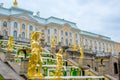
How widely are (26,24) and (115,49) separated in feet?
134

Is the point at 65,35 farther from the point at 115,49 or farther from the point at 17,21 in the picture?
the point at 115,49

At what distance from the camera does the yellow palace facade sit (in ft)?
181

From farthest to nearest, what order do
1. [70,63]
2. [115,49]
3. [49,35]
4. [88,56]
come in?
[115,49]
[49,35]
[88,56]
[70,63]

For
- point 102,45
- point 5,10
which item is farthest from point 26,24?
point 102,45

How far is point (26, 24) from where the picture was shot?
58.0 metres

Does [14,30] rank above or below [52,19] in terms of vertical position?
below

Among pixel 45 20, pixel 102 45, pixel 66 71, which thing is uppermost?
pixel 45 20

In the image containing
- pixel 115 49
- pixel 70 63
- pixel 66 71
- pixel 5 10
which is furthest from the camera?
pixel 115 49

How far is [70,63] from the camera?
78.0 feet

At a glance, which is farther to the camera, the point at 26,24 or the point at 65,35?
the point at 65,35

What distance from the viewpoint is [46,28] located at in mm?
63125

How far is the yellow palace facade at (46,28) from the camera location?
55.3 metres

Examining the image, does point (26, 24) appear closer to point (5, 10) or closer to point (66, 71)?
point (5, 10)

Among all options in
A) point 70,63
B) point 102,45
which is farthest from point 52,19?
point 70,63
